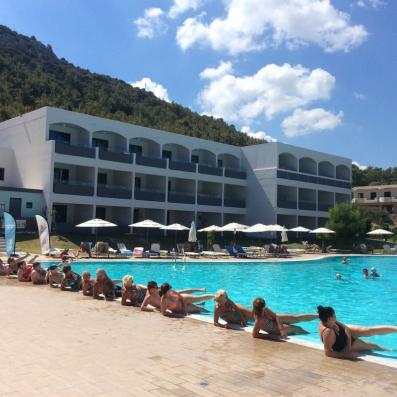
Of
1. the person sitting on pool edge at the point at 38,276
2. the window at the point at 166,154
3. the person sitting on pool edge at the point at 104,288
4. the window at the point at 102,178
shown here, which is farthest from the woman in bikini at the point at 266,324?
the window at the point at 166,154

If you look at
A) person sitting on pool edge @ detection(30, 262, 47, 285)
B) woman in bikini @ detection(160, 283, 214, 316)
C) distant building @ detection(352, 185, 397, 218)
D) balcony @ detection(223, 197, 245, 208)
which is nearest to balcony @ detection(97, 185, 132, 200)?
balcony @ detection(223, 197, 245, 208)

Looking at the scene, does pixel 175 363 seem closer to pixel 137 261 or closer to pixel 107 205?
pixel 137 261

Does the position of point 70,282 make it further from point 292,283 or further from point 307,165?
point 307,165

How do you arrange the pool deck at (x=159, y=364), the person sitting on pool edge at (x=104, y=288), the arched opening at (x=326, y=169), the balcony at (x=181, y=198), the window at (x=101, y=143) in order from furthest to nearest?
1. the arched opening at (x=326, y=169)
2. the balcony at (x=181, y=198)
3. the window at (x=101, y=143)
4. the person sitting on pool edge at (x=104, y=288)
5. the pool deck at (x=159, y=364)

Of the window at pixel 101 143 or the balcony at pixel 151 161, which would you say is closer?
the balcony at pixel 151 161

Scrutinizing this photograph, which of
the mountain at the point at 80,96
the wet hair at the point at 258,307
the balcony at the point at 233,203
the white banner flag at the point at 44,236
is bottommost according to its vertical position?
the wet hair at the point at 258,307

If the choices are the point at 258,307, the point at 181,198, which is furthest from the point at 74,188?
the point at 258,307

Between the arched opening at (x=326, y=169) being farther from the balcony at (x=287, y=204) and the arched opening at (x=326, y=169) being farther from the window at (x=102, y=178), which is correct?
the window at (x=102, y=178)

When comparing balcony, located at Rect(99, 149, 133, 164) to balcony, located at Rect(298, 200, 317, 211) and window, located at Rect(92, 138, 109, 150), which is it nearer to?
window, located at Rect(92, 138, 109, 150)

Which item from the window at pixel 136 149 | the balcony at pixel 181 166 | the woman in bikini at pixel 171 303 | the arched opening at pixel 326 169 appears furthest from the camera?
the arched opening at pixel 326 169

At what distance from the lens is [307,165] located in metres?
48.3

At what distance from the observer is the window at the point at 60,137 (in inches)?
1309

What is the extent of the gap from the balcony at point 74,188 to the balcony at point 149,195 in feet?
13.0

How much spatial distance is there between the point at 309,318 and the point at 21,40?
322ft
